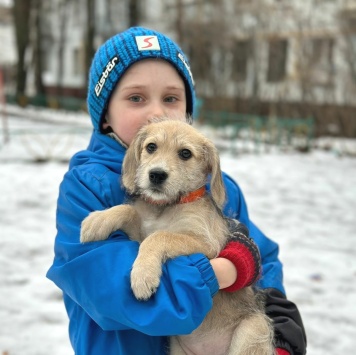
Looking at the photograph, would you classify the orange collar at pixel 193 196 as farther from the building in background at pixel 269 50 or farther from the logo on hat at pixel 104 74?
the building in background at pixel 269 50

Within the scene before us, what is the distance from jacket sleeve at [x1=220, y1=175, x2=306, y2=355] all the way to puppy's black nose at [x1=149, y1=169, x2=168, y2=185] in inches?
17.3

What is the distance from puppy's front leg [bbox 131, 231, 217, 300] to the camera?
1.88m

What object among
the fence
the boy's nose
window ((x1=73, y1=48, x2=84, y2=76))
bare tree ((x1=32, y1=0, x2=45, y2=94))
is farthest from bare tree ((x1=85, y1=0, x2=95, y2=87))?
the boy's nose

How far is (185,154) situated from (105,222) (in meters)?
0.51

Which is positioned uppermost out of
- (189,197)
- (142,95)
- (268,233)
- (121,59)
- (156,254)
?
(121,59)

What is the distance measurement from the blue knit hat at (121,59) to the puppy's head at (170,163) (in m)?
0.32

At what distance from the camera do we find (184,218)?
2.22 metres

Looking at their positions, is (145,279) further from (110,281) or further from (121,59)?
(121,59)

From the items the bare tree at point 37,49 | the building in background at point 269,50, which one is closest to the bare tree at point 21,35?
the bare tree at point 37,49

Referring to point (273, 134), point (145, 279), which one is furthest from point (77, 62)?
point (145, 279)

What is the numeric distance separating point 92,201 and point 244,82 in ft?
74.1

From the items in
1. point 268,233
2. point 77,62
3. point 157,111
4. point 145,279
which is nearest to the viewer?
point 145,279

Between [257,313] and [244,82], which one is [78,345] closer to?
[257,313]

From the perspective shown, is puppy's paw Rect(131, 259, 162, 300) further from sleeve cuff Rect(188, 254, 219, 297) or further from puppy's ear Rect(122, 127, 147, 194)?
puppy's ear Rect(122, 127, 147, 194)
